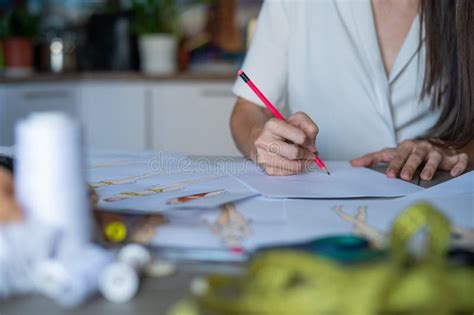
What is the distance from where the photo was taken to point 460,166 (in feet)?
3.48

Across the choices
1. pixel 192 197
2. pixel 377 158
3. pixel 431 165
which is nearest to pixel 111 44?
pixel 377 158

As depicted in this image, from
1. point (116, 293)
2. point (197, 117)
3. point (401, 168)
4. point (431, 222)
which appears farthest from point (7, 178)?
point (197, 117)

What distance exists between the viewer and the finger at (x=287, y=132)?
97 cm

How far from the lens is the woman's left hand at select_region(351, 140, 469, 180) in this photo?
1019 millimetres

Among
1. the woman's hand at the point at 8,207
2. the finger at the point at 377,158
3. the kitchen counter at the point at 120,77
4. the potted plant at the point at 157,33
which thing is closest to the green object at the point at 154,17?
the potted plant at the point at 157,33

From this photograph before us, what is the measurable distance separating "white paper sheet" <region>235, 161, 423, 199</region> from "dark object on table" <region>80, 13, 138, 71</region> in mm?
2187

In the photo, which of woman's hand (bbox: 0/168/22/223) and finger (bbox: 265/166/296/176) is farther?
finger (bbox: 265/166/296/176)

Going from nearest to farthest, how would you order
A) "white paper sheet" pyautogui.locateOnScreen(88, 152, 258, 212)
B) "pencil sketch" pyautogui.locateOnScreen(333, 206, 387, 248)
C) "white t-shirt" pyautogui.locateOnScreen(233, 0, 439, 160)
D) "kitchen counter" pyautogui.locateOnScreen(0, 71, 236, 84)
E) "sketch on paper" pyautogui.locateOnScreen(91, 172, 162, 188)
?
"pencil sketch" pyautogui.locateOnScreen(333, 206, 387, 248) → "white paper sheet" pyautogui.locateOnScreen(88, 152, 258, 212) → "sketch on paper" pyautogui.locateOnScreen(91, 172, 162, 188) → "white t-shirt" pyautogui.locateOnScreen(233, 0, 439, 160) → "kitchen counter" pyautogui.locateOnScreen(0, 71, 236, 84)

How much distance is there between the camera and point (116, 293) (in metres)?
0.48

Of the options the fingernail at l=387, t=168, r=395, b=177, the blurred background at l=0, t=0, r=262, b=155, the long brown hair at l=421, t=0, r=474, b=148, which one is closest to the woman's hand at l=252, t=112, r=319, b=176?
the fingernail at l=387, t=168, r=395, b=177

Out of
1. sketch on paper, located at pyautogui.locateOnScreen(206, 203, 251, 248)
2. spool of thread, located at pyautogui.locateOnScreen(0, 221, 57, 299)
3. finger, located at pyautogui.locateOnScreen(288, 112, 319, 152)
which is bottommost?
sketch on paper, located at pyautogui.locateOnScreen(206, 203, 251, 248)

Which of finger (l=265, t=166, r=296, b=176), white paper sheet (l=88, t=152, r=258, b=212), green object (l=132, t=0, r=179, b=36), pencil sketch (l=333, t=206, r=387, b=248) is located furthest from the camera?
green object (l=132, t=0, r=179, b=36)

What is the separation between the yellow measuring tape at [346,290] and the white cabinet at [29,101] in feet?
7.63
